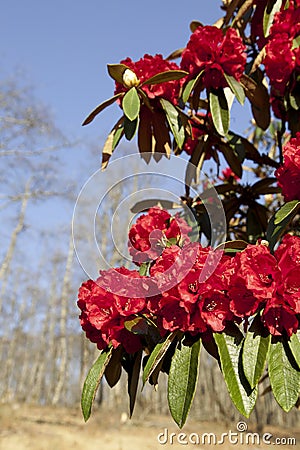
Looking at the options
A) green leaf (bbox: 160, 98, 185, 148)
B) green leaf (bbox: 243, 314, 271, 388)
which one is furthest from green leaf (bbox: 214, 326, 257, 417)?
green leaf (bbox: 160, 98, 185, 148)

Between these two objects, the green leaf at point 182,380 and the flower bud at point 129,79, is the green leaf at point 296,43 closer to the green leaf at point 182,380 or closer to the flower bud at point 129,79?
the flower bud at point 129,79

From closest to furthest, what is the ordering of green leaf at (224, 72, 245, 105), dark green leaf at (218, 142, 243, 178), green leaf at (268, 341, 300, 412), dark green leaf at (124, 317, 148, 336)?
green leaf at (268, 341, 300, 412), dark green leaf at (124, 317, 148, 336), green leaf at (224, 72, 245, 105), dark green leaf at (218, 142, 243, 178)

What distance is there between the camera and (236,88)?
1.21m

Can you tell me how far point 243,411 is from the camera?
70 cm

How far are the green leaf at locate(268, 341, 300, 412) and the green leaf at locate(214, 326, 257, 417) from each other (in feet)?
0.13

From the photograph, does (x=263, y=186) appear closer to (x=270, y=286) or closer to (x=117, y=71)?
(x=117, y=71)

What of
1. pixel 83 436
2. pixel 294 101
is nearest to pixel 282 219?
pixel 294 101

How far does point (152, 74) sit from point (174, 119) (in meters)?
0.15

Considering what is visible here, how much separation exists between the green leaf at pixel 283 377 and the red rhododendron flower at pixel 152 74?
2.58 ft

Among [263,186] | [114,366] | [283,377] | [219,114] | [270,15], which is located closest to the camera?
[283,377]

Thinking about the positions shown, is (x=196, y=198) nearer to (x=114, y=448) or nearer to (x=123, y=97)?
(x=123, y=97)

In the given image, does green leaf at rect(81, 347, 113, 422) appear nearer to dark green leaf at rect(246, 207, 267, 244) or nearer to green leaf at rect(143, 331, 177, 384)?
green leaf at rect(143, 331, 177, 384)

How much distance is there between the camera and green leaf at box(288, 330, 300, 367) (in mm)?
722

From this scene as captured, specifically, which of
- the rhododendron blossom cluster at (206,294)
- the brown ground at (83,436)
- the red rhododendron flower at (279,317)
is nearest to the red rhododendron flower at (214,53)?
the rhododendron blossom cluster at (206,294)
